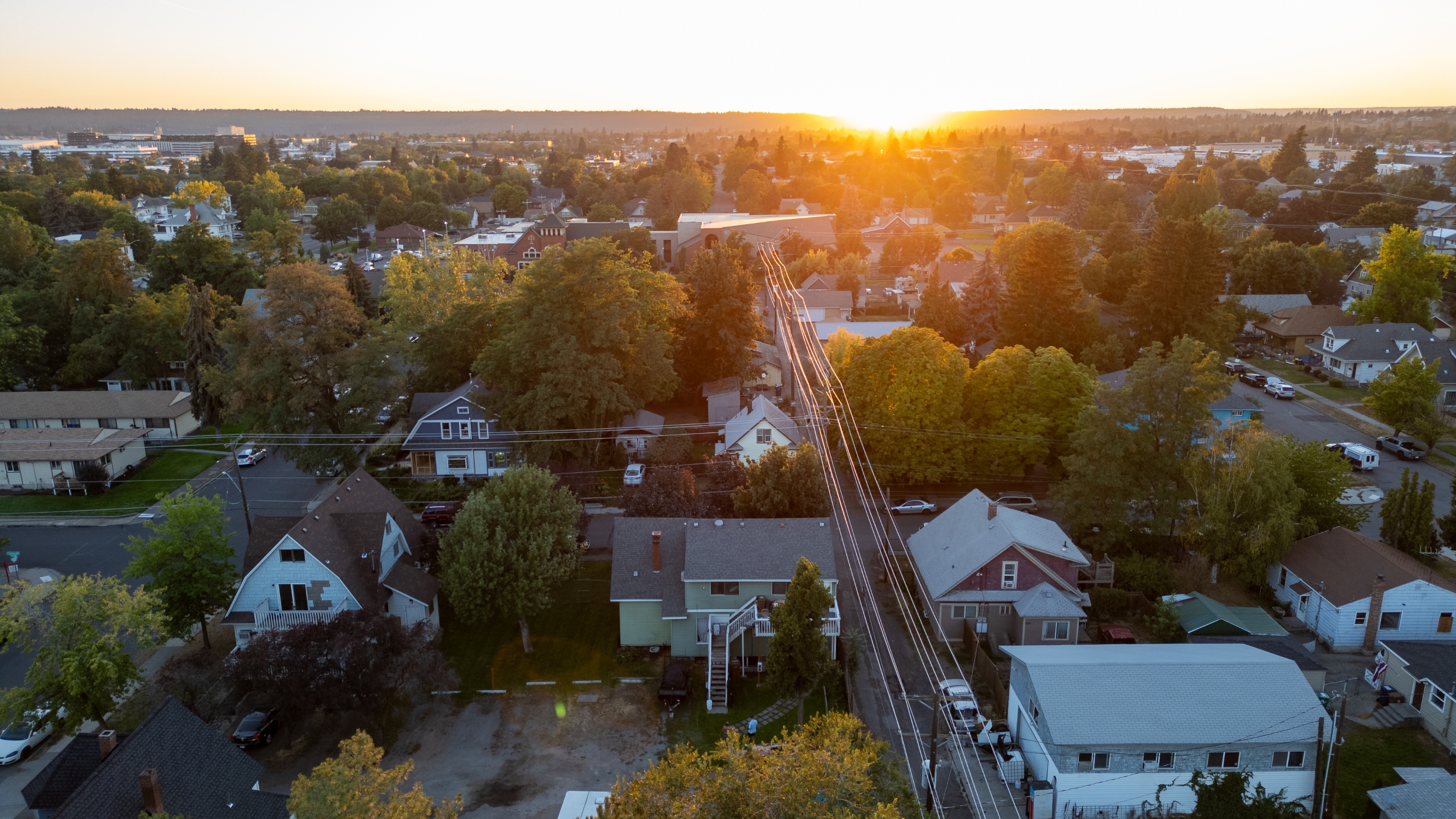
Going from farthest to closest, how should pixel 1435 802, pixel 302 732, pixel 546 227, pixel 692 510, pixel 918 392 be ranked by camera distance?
pixel 546 227 < pixel 918 392 < pixel 692 510 < pixel 302 732 < pixel 1435 802

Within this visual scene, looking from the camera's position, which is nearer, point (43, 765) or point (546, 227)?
point (43, 765)

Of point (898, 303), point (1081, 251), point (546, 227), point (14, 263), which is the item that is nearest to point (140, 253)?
point (14, 263)

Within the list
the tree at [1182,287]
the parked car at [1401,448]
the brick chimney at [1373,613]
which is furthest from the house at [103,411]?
the parked car at [1401,448]

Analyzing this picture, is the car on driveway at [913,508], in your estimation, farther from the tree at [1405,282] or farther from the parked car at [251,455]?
the tree at [1405,282]

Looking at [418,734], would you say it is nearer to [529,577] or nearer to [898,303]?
[529,577]

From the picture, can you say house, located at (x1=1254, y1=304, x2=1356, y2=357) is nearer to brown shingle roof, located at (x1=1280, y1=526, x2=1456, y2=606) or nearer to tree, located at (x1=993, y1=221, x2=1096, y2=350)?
tree, located at (x1=993, y1=221, x2=1096, y2=350)

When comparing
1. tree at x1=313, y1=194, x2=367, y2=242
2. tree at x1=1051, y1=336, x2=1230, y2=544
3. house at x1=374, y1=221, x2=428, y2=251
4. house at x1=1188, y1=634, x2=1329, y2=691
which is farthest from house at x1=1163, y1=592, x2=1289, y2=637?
tree at x1=313, y1=194, x2=367, y2=242
